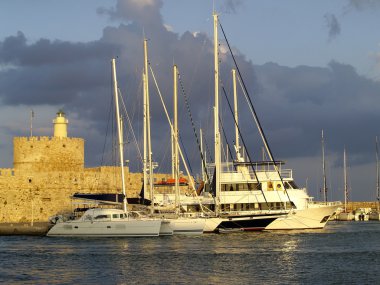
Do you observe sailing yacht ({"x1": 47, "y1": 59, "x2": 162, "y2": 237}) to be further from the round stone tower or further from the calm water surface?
→ the round stone tower

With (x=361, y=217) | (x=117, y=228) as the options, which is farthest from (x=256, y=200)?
(x=361, y=217)

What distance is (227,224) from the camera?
4756 cm

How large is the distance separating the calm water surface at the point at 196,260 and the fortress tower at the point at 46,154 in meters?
17.4

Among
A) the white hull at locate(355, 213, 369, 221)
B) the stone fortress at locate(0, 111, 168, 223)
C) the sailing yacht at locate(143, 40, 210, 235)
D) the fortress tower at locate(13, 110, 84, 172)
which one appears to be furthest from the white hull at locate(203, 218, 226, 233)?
the white hull at locate(355, 213, 369, 221)

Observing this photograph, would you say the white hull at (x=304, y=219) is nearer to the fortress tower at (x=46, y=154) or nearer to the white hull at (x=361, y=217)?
the fortress tower at (x=46, y=154)

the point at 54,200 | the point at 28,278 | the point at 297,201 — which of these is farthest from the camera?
the point at 54,200

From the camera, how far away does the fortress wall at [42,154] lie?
64438 millimetres

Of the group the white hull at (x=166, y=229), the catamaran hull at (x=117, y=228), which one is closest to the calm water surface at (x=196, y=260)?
the catamaran hull at (x=117, y=228)

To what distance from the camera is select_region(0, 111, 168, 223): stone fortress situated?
6009 centimetres

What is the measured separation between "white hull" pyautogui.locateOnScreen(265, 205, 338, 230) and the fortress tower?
21.9 metres

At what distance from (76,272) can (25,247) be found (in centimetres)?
1253

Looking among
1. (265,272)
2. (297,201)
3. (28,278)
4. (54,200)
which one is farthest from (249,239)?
(54,200)

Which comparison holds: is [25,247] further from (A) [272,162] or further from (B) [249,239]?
(A) [272,162]

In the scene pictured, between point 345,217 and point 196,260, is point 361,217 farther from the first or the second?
point 196,260
